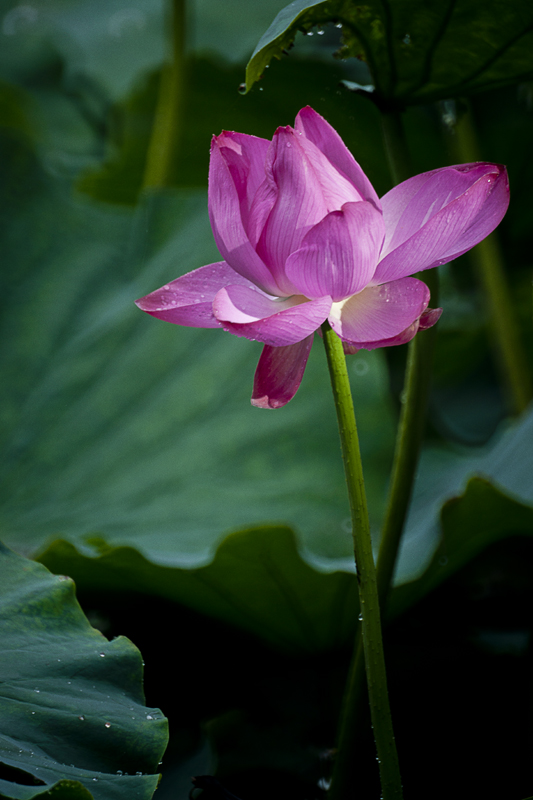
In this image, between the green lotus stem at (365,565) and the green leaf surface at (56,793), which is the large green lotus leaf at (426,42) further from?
the green leaf surface at (56,793)

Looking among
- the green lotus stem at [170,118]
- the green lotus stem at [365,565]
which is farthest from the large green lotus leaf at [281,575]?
the green lotus stem at [170,118]

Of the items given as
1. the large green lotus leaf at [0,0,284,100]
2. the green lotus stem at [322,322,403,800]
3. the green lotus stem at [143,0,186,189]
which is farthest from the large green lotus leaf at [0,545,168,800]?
the large green lotus leaf at [0,0,284,100]

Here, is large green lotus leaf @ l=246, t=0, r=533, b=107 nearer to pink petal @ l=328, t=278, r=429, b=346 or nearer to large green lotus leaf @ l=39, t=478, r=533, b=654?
pink petal @ l=328, t=278, r=429, b=346

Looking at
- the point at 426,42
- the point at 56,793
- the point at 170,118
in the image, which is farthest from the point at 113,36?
the point at 56,793

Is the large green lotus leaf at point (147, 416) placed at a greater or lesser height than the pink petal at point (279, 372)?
lesser

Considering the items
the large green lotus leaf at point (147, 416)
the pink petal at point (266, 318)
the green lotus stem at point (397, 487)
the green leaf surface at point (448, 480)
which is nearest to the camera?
the pink petal at point (266, 318)
